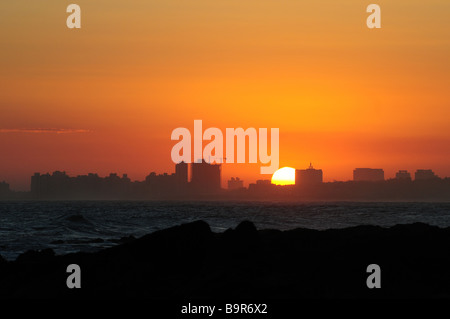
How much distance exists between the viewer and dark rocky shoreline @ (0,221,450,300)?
55.5 feet

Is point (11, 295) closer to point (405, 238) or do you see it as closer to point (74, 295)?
point (74, 295)

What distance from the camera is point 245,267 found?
1858 centimetres

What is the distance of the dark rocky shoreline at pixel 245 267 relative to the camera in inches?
666

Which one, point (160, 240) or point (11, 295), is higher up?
point (160, 240)

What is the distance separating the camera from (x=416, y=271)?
716 inches

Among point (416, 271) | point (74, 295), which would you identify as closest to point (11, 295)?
point (74, 295)

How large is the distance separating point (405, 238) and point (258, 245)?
423 centimetres

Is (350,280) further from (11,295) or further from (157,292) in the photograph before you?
(11,295)

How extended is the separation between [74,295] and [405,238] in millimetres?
9431
